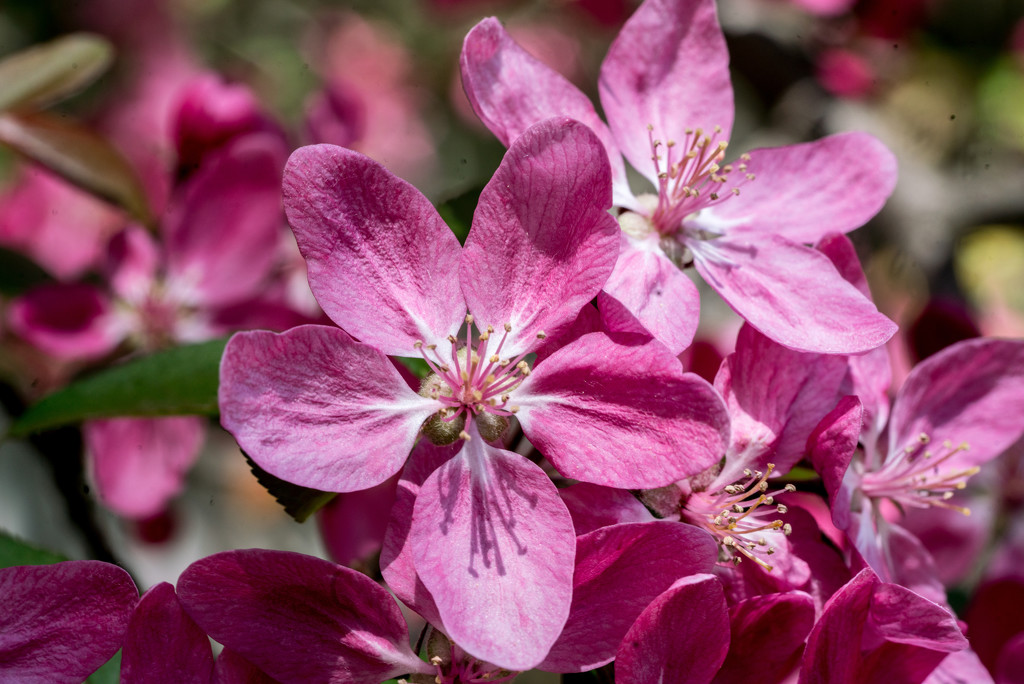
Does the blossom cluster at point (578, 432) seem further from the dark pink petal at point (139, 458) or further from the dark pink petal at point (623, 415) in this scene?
the dark pink petal at point (139, 458)

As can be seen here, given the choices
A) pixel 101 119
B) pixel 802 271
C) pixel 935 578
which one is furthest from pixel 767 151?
pixel 101 119

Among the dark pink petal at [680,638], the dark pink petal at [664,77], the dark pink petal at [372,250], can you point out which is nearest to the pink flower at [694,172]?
the dark pink petal at [664,77]

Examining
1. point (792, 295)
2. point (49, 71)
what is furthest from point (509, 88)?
point (49, 71)

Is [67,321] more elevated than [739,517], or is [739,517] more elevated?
[739,517]

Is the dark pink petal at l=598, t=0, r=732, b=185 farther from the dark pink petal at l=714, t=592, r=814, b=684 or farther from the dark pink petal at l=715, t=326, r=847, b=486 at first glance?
the dark pink petal at l=714, t=592, r=814, b=684

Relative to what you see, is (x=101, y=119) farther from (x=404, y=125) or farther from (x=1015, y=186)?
(x=1015, y=186)

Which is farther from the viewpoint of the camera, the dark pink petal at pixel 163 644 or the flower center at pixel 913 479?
the flower center at pixel 913 479

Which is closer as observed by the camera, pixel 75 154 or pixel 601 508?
pixel 601 508

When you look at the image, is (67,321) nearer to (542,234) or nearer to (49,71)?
(49,71)
